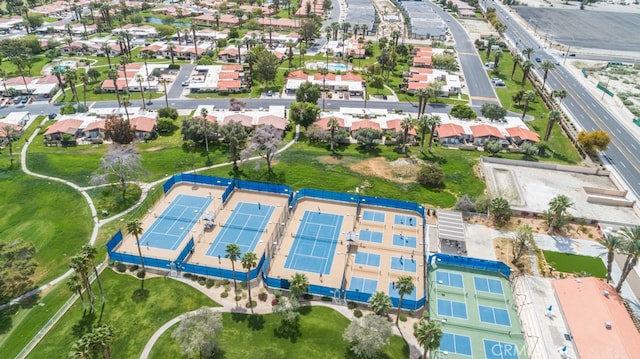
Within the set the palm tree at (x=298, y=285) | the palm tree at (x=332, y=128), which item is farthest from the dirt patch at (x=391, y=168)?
the palm tree at (x=298, y=285)

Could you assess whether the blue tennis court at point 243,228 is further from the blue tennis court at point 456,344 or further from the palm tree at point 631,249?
the palm tree at point 631,249

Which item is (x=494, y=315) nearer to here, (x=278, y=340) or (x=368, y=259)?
(x=368, y=259)

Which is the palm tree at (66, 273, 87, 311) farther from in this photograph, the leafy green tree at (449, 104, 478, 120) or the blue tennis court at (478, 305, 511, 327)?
the leafy green tree at (449, 104, 478, 120)

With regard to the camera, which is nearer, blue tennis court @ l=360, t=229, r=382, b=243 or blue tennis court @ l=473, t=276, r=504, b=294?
blue tennis court @ l=473, t=276, r=504, b=294

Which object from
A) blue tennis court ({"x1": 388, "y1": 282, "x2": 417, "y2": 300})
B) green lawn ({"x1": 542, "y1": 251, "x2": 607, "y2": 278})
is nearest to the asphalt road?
green lawn ({"x1": 542, "y1": 251, "x2": 607, "y2": 278})

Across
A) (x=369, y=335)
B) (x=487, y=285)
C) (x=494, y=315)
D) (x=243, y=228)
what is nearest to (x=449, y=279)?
(x=487, y=285)

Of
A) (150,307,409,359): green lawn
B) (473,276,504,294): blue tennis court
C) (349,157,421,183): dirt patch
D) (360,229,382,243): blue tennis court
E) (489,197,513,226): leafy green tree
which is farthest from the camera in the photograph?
(349,157,421,183): dirt patch

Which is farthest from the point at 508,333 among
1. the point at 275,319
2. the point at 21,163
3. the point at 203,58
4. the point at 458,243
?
the point at 203,58
